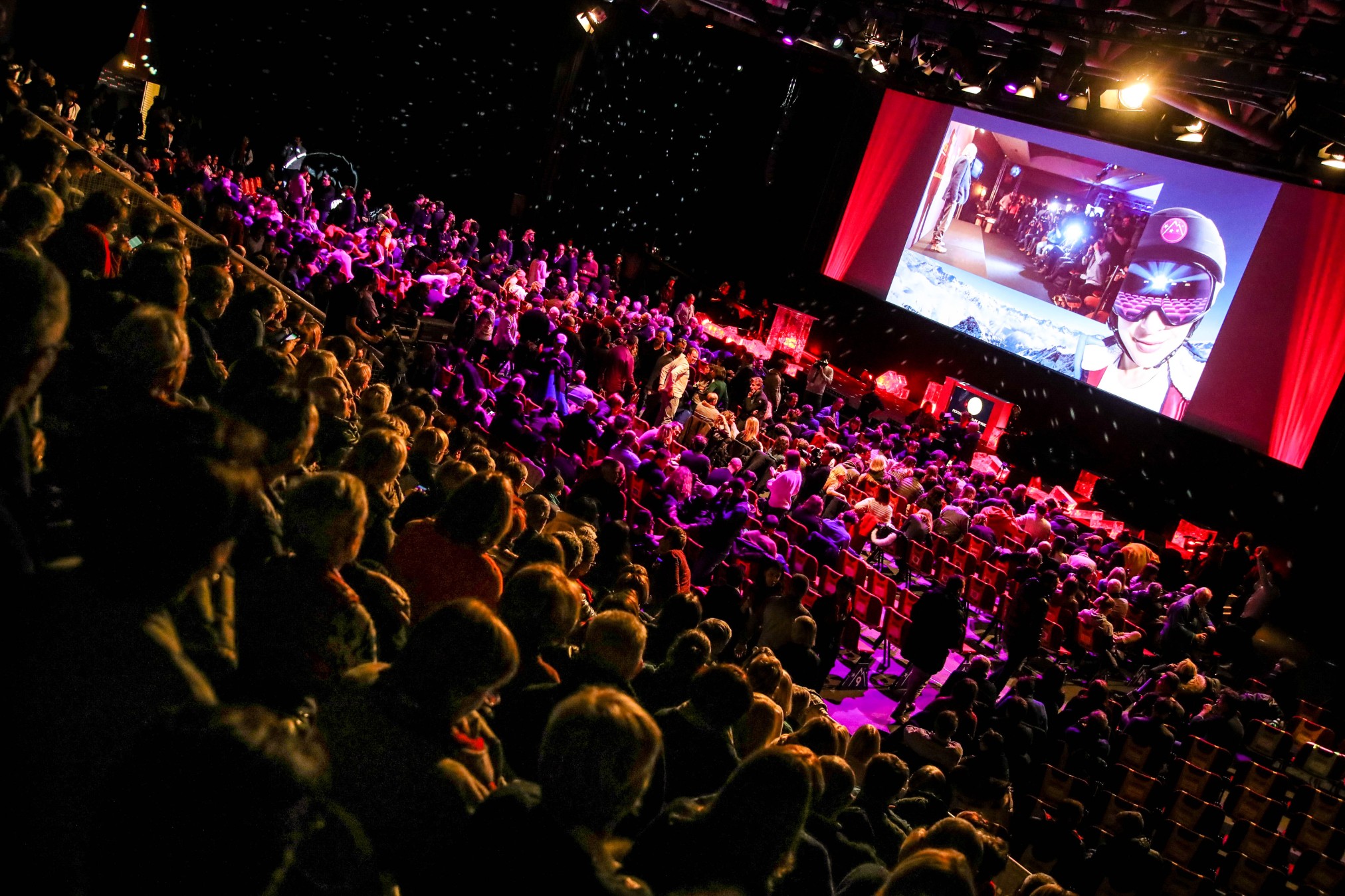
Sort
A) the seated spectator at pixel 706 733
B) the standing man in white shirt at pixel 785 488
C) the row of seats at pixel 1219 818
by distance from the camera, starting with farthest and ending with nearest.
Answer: the standing man in white shirt at pixel 785 488
the row of seats at pixel 1219 818
the seated spectator at pixel 706 733

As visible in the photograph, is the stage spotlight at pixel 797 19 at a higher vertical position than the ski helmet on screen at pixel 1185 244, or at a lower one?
higher

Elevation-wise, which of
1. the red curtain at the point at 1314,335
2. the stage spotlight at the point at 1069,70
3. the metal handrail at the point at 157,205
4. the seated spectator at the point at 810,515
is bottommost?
the seated spectator at the point at 810,515

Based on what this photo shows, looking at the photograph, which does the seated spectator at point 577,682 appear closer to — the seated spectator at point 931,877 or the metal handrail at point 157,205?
the seated spectator at point 931,877

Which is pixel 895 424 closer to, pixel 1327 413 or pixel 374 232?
pixel 1327 413

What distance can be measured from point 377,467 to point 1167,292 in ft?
43.4

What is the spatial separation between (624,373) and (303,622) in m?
10.0

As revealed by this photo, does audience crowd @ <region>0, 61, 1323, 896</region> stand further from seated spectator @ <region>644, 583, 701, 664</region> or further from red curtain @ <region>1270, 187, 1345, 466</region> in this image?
red curtain @ <region>1270, 187, 1345, 466</region>

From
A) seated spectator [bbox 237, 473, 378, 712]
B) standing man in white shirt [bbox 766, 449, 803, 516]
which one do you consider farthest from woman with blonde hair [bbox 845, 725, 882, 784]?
standing man in white shirt [bbox 766, 449, 803, 516]

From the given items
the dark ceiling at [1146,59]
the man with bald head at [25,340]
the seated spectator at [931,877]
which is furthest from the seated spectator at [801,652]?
the dark ceiling at [1146,59]

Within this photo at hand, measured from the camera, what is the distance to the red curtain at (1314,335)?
11.6 metres

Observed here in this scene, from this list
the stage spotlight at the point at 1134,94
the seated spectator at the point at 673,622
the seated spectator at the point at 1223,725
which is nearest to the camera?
the seated spectator at the point at 673,622

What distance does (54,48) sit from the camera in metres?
8.43

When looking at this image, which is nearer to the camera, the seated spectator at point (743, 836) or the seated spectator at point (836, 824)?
the seated spectator at point (743, 836)

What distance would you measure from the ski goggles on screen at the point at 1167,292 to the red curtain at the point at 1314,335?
0.99m
